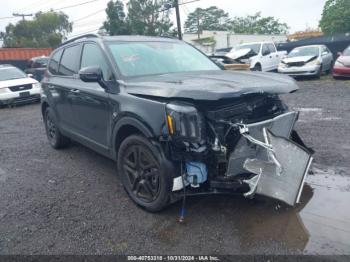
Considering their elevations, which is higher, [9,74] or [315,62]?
[9,74]

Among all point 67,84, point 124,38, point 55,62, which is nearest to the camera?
point 124,38

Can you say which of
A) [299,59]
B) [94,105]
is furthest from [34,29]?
[94,105]

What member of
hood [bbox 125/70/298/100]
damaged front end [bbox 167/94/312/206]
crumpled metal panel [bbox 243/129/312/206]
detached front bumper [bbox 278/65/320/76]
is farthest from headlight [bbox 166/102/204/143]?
detached front bumper [bbox 278/65/320/76]

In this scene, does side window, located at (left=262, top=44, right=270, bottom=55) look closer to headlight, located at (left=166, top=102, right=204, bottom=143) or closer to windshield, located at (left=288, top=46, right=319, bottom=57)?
→ windshield, located at (left=288, top=46, right=319, bottom=57)

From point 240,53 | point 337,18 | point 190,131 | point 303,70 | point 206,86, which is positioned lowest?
point 303,70

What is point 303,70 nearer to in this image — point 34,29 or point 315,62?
point 315,62

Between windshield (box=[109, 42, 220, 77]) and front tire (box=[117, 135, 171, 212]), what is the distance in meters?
0.90

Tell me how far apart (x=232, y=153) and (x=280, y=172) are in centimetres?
46

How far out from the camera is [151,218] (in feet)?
10.9

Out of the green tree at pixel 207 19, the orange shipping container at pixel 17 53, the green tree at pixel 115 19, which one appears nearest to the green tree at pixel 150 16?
the green tree at pixel 115 19

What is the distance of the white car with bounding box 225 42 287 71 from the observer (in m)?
15.2

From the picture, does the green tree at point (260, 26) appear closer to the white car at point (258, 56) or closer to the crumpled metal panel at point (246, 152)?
the white car at point (258, 56)

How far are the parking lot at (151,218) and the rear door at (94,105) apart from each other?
64 cm

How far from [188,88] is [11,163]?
3.90m
